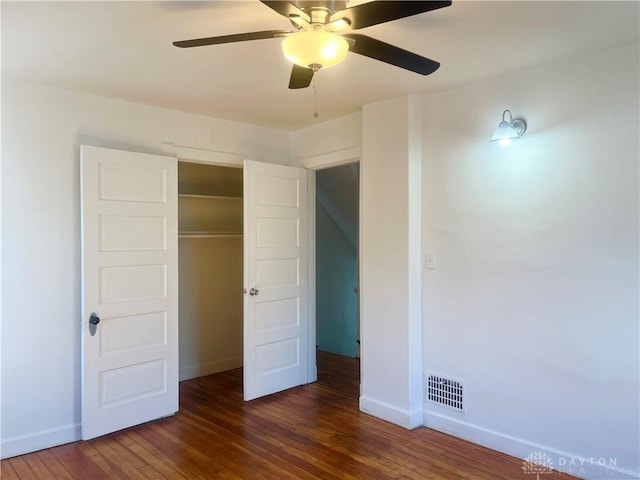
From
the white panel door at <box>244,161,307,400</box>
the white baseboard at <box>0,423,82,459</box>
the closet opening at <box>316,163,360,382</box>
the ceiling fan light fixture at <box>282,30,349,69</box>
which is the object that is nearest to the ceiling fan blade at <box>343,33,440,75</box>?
the ceiling fan light fixture at <box>282,30,349,69</box>

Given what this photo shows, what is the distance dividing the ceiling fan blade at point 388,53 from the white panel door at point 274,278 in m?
2.11

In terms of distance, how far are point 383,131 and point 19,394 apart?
319cm

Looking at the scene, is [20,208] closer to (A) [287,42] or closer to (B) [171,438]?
(B) [171,438]

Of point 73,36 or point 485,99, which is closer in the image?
point 73,36

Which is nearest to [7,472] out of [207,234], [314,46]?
[207,234]

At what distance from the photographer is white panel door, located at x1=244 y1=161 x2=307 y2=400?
386cm

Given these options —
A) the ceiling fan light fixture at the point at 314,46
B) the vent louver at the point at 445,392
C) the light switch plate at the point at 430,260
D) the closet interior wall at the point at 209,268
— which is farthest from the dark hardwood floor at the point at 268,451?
the ceiling fan light fixture at the point at 314,46

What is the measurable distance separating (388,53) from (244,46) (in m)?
0.91

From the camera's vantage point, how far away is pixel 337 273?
5918 millimetres

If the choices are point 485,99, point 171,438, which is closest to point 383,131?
point 485,99

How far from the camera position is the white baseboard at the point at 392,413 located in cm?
329

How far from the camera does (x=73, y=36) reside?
2.29 m

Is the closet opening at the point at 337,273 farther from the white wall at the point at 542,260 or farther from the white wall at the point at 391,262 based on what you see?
the white wall at the point at 542,260

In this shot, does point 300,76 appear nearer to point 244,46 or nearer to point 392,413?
point 244,46
